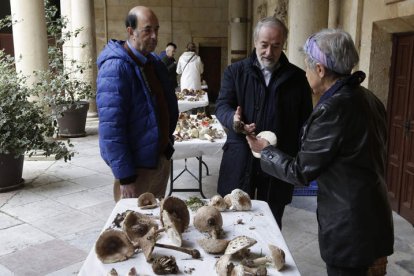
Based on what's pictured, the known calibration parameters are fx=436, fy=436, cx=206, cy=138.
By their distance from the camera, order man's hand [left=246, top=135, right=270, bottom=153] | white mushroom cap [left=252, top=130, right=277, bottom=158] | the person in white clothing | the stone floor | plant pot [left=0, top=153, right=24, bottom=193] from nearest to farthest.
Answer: man's hand [left=246, top=135, right=270, bottom=153] → white mushroom cap [left=252, top=130, right=277, bottom=158] → the stone floor → plant pot [left=0, top=153, right=24, bottom=193] → the person in white clothing

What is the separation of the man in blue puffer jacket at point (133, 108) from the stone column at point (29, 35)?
4601mm

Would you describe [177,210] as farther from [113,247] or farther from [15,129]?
[15,129]

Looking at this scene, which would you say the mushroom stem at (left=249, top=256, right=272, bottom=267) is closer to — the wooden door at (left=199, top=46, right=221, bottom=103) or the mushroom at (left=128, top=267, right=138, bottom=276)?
the mushroom at (left=128, top=267, right=138, bottom=276)

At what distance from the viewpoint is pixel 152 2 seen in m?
14.8

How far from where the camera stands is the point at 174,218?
6.57 feet

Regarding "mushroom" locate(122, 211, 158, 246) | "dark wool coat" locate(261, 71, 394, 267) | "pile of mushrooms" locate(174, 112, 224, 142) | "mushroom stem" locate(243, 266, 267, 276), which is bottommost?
"pile of mushrooms" locate(174, 112, 224, 142)

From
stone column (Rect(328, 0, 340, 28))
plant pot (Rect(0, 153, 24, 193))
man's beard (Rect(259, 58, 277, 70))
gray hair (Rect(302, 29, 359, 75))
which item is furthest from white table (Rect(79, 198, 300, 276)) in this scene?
stone column (Rect(328, 0, 340, 28))

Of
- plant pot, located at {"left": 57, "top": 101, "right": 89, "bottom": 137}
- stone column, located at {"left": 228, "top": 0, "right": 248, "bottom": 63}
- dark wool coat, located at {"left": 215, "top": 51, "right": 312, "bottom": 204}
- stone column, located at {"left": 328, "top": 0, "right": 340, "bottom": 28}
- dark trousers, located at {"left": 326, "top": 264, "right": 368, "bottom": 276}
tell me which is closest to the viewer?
dark trousers, located at {"left": 326, "top": 264, "right": 368, "bottom": 276}

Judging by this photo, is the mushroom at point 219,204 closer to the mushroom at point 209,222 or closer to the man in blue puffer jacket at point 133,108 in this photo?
the mushroom at point 209,222

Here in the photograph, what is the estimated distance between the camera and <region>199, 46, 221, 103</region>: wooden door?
16109mm

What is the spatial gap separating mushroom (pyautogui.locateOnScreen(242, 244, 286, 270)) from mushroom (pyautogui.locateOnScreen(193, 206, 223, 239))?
292mm

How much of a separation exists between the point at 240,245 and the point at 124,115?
1255mm

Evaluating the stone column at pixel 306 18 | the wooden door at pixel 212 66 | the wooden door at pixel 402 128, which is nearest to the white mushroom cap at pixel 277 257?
the wooden door at pixel 402 128

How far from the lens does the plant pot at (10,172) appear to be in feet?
18.0
